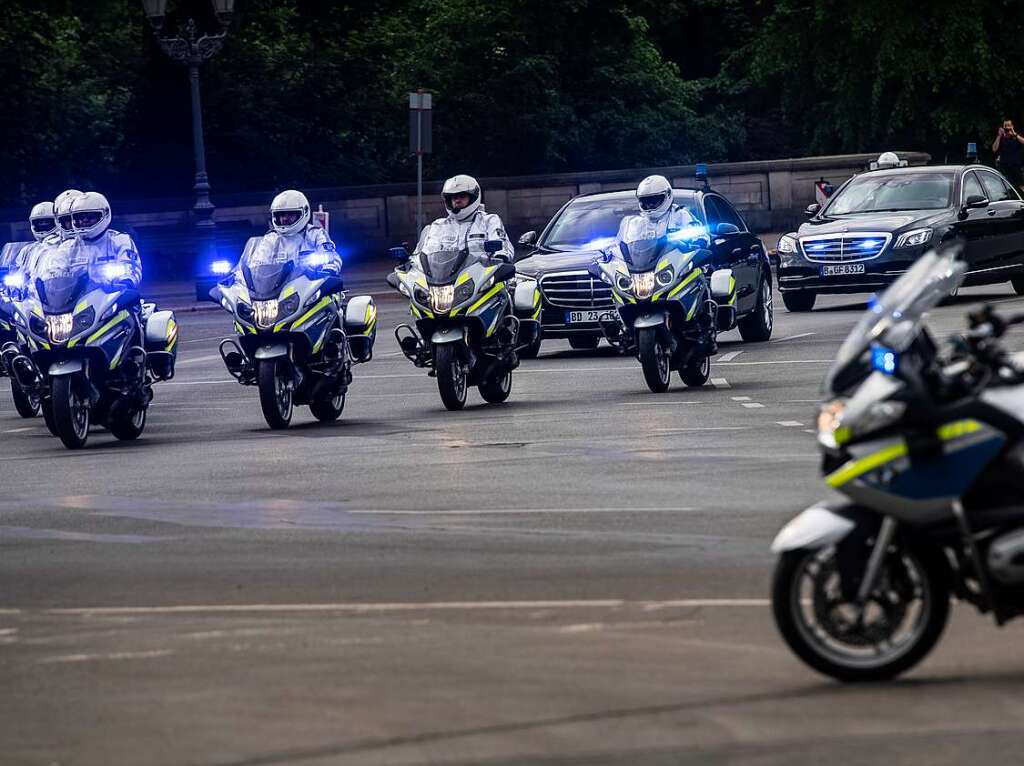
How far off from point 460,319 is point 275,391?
67.9 inches

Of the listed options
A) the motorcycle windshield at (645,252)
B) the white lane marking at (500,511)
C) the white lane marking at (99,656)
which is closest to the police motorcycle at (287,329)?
the motorcycle windshield at (645,252)

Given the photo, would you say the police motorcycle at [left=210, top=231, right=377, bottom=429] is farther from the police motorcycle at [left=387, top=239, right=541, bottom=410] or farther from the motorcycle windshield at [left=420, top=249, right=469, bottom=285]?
the motorcycle windshield at [left=420, top=249, right=469, bottom=285]

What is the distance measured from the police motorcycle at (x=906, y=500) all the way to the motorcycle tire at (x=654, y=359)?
11.5 m

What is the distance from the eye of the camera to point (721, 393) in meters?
19.0

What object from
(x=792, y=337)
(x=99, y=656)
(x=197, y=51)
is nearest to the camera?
(x=99, y=656)

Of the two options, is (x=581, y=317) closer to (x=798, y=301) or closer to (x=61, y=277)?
(x=798, y=301)

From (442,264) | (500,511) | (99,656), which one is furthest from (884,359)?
(442,264)

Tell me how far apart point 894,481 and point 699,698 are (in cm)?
87

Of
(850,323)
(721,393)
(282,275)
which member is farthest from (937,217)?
(282,275)

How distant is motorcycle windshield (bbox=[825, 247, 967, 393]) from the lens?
7238mm

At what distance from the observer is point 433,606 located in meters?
9.11

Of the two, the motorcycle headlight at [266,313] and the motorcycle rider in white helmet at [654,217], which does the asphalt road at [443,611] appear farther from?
the motorcycle rider in white helmet at [654,217]

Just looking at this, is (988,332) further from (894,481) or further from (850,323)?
(850,323)

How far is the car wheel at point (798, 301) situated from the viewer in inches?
1156
